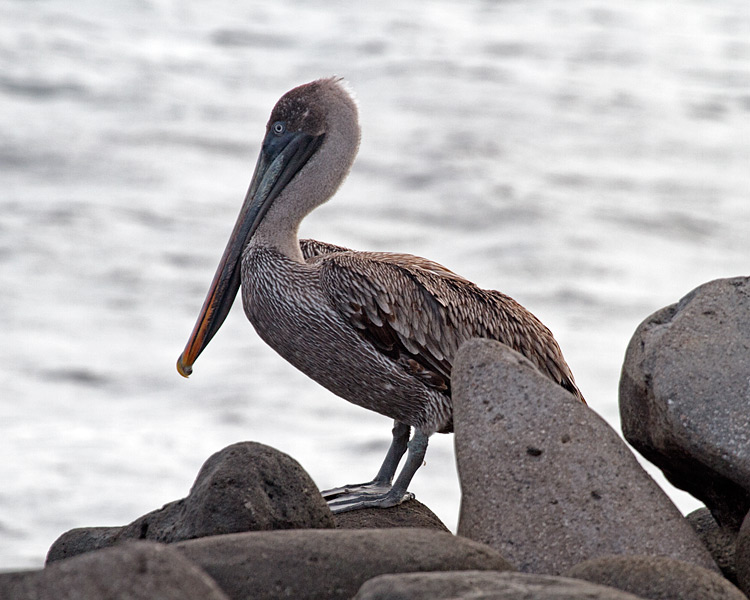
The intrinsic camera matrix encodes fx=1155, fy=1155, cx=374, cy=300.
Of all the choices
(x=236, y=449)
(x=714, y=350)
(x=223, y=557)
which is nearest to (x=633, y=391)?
(x=714, y=350)

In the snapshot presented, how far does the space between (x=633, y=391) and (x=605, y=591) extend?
5.38 feet

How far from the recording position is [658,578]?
3.36m

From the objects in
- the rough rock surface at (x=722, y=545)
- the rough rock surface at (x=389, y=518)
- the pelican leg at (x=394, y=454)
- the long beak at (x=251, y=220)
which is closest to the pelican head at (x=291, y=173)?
the long beak at (x=251, y=220)

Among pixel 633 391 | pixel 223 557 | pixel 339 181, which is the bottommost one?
pixel 223 557

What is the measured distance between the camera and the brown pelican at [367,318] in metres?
5.29

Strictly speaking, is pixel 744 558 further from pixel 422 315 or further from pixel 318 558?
pixel 422 315

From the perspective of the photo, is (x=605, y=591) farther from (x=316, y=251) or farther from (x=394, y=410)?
(x=316, y=251)

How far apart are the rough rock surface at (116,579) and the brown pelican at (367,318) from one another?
2.50 meters

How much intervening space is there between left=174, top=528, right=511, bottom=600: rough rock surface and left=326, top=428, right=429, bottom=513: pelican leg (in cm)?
167

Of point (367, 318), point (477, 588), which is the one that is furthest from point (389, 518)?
point (477, 588)

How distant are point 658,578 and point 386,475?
2.35 m

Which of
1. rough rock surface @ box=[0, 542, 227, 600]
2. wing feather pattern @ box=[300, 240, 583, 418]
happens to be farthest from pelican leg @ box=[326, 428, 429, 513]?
rough rock surface @ box=[0, 542, 227, 600]

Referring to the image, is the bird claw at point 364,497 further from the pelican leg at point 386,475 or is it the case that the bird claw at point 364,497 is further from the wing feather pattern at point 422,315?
the wing feather pattern at point 422,315

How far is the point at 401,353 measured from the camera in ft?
17.5
